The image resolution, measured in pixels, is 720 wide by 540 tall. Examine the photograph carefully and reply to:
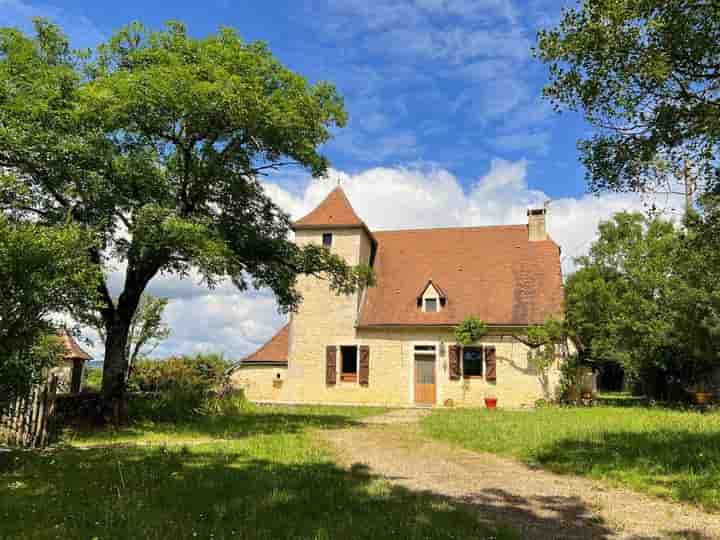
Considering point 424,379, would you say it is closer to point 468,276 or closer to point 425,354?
point 425,354

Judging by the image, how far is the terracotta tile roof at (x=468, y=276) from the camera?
2302 centimetres

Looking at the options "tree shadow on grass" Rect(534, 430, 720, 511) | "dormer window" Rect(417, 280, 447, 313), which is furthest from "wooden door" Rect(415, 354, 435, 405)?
"tree shadow on grass" Rect(534, 430, 720, 511)

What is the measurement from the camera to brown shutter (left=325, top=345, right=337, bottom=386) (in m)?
24.0

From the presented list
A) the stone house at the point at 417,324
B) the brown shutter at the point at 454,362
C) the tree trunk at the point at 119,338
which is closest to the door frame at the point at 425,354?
the stone house at the point at 417,324

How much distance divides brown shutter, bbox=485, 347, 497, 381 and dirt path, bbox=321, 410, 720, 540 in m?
13.1

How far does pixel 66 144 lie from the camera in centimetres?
1091

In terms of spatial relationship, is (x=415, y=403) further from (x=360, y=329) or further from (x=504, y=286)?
(x=504, y=286)

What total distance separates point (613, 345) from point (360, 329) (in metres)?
10.1

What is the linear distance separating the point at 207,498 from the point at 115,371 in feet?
26.7

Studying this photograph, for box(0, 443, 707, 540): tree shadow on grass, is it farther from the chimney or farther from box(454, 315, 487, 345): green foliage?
the chimney

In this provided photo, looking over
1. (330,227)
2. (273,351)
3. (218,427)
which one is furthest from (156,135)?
(273,351)

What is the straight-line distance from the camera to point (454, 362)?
22859mm

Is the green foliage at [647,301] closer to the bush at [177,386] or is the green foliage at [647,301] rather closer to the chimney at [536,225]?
the chimney at [536,225]

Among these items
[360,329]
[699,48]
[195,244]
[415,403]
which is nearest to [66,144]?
[195,244]
